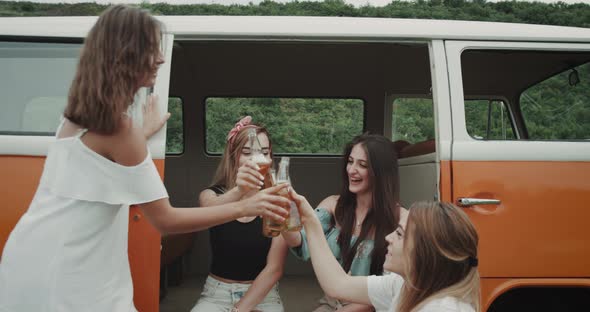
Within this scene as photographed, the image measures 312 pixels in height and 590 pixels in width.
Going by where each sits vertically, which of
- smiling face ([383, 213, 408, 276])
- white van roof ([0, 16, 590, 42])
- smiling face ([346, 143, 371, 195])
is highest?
white van roof ([0, 16, 590, 42])

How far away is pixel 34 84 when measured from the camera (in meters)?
2.85

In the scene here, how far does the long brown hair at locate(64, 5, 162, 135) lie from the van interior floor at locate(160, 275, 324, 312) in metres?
2.39

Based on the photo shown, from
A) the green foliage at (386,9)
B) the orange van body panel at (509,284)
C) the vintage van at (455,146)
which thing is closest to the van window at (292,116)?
the vintage van at (455,146)

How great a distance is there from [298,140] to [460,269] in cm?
374

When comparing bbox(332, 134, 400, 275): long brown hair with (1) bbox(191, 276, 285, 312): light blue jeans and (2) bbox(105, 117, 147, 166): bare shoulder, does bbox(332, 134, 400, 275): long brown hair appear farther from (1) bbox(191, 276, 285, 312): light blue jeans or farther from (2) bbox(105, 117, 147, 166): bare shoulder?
(2) bbox(105, 117, 147, 166): bare shoulder

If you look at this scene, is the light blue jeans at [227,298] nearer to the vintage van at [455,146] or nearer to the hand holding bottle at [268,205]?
the vintage van at [455,146]

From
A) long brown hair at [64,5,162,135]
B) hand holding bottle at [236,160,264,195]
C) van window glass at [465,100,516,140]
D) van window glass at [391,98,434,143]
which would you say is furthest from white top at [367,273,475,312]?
van window glass at [391,98,434,143]

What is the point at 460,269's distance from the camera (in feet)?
6.71

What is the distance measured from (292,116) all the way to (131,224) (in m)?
3.09

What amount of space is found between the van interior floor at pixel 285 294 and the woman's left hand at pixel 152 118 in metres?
1.63

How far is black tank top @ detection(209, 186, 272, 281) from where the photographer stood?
10.8 feet

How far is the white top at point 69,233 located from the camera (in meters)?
1.85

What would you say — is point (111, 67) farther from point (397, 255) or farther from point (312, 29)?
point (312, 29)

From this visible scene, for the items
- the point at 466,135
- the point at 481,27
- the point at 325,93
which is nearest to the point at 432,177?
the point at 466,135
